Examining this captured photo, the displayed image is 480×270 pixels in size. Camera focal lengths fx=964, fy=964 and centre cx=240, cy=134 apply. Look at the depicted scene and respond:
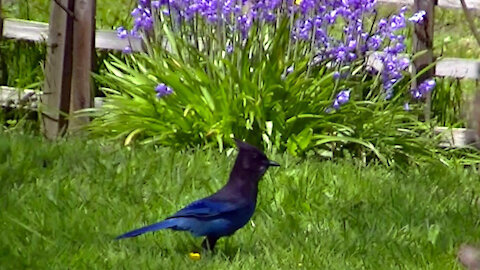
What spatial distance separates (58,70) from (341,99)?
1.79m

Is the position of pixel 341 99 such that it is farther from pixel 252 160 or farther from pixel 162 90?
pixel 252 160

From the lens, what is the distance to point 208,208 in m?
3.13

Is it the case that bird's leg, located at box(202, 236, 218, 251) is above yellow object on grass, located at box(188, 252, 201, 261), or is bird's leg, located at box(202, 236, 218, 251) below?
above

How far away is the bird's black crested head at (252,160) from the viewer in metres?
3.27

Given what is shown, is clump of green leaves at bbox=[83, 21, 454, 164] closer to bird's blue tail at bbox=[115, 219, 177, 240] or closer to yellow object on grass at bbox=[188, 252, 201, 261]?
yellow object on grass at bbox=[188, 252, 201, 261]

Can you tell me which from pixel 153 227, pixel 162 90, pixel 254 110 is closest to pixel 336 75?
pixel 254 110

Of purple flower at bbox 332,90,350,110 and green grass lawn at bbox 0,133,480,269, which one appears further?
purple flower at bbox 332,90,350,110

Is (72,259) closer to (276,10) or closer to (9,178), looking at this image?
(9,178)

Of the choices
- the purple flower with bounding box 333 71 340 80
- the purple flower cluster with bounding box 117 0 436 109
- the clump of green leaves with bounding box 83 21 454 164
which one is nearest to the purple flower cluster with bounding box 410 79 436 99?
the purple flower cluster with bounding box 117 0 436 109

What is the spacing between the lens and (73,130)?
583cm

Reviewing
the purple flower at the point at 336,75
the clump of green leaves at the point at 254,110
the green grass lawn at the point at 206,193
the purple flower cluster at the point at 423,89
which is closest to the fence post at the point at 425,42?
the purple flower cluster at the point at 423,89

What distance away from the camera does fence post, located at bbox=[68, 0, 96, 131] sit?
5875mm

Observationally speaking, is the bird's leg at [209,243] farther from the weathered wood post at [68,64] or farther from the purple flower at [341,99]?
the weathered wood post at [68,64]

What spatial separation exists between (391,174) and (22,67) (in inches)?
122
